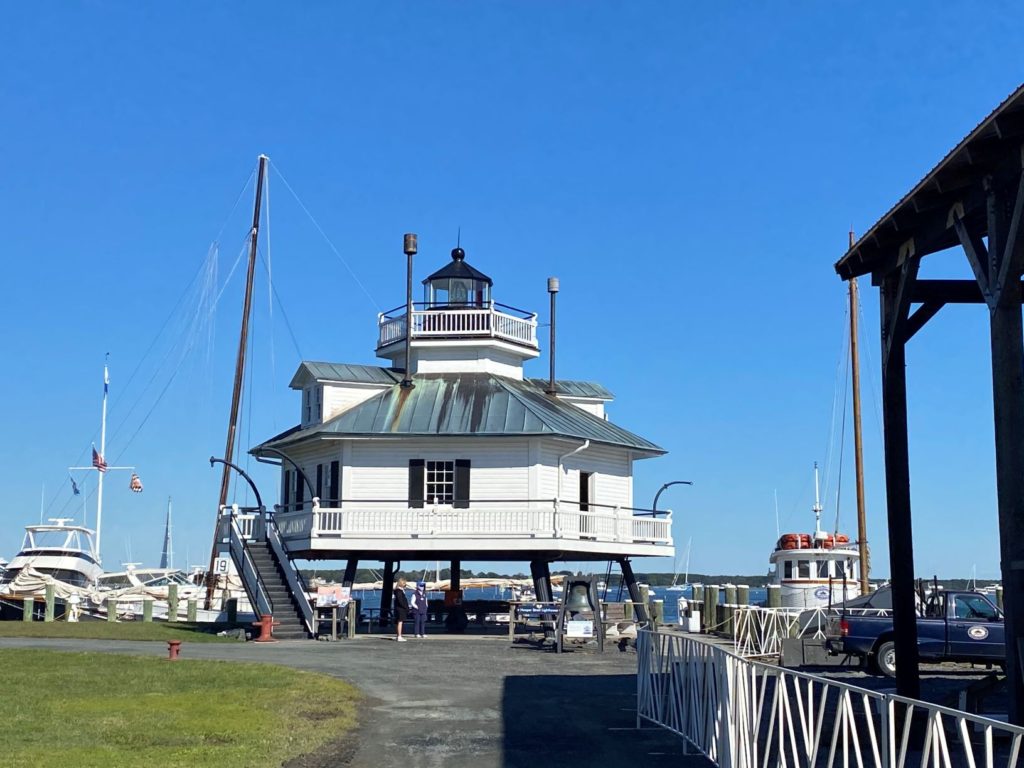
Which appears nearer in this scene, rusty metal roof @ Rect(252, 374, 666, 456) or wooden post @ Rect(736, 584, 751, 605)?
rusty metal roof @ Rect(252, 374, 666, 456)

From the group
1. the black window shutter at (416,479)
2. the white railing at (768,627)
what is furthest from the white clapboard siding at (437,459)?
the white railing at (768,627)

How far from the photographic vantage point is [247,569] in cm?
3484

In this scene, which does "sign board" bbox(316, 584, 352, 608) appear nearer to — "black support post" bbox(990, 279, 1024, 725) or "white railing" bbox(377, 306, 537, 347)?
"white railing" bbox(377, 306, 537, 347)

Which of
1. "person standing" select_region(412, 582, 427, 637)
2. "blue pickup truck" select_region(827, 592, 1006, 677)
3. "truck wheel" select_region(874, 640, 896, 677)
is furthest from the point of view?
"person standing" select_region(412, 582, 427, 637)

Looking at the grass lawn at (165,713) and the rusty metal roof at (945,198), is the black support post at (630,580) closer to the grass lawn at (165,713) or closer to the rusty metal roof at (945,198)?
the grass lawn at (165,713)

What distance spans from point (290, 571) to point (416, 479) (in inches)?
175

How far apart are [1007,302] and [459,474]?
2514cm

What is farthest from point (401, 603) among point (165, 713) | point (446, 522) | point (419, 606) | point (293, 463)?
point (165, 713)

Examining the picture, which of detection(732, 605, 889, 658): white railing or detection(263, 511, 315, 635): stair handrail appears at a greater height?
detection(263, 511, 315, 635): stair handrail

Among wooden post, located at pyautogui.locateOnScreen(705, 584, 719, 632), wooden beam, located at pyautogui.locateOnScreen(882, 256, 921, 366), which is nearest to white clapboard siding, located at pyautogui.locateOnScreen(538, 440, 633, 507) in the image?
wooden post, located at pyautogui.locateOnScreen(705, 584, 719, 632)

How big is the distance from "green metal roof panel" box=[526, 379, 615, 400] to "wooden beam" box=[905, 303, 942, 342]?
26456mm

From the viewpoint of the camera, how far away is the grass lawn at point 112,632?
106ft

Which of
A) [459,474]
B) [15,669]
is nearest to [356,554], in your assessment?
[459,474]

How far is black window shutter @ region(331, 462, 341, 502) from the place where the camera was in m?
35.7
